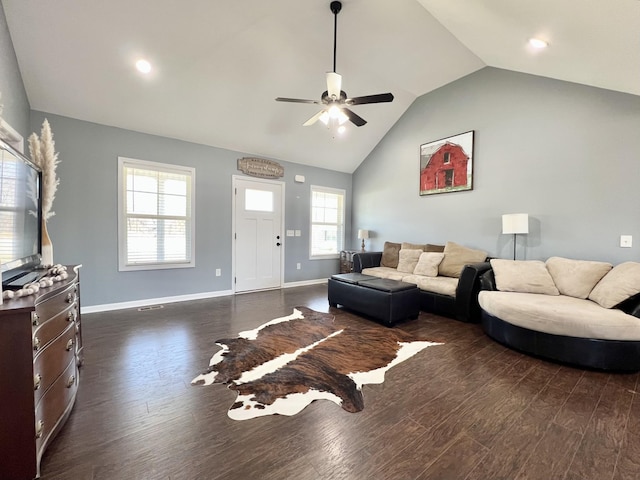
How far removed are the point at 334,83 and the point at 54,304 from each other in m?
2.93

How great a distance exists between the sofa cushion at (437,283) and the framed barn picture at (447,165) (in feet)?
5.27

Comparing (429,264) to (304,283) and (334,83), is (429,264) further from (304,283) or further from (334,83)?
(334,83)

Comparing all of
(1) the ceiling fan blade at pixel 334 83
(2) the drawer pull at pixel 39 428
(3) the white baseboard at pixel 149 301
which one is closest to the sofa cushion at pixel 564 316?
(1) the ceiling fan blade at pixel 334 83

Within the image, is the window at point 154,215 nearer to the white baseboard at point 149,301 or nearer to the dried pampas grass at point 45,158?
the white baseboard at point 149,301

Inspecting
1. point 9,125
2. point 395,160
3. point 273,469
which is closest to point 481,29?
point 395,160

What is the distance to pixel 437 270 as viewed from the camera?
175 inches

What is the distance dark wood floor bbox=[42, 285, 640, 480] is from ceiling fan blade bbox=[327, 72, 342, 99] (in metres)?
2.83

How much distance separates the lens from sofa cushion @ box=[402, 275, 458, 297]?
12.6 ft

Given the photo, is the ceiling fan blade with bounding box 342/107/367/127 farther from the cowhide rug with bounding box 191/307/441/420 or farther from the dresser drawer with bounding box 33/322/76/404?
the dresser drawer with bounding box 33/322/76/404

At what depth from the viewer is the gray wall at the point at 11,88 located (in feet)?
8.35

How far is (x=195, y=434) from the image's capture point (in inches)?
62.5

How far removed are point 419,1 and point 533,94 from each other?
2.03 meters

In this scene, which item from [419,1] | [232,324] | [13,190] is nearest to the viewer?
[13,190]

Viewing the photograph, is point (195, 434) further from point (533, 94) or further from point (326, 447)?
point (533, 94)
